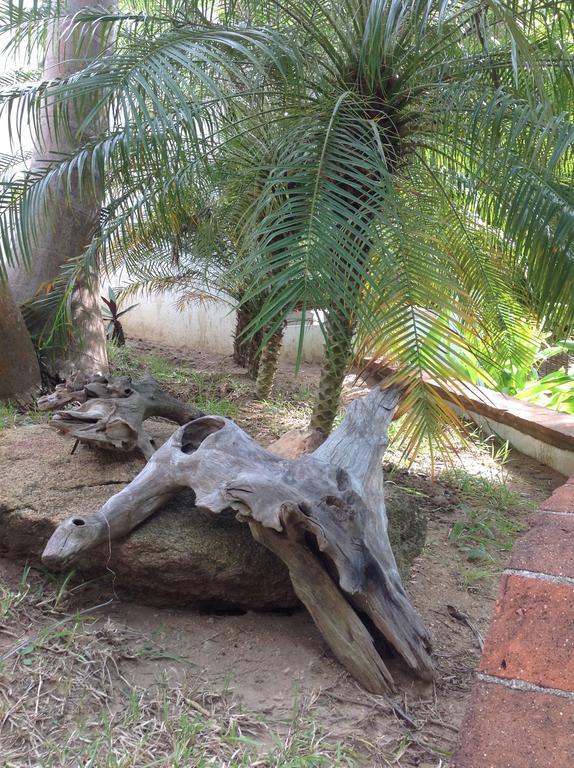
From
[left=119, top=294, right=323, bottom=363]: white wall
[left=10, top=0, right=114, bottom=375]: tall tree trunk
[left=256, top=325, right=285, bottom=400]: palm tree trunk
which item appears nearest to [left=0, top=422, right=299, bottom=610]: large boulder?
[left=10, top=0, right=114, bottom=375]: tall tree trunk

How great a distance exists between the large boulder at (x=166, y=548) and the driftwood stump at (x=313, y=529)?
0.09 metres

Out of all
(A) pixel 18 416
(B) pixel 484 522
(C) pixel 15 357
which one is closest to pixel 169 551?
(B) pixel 484 522

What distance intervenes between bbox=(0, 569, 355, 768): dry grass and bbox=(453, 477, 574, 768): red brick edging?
36.6 inches

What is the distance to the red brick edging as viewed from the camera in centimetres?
79

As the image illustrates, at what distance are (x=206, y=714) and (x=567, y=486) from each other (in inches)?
40.9

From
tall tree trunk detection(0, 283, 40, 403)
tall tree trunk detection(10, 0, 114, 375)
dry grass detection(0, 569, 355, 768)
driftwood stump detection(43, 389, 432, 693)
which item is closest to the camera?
dry grass detection(0, 569, 355, 768)

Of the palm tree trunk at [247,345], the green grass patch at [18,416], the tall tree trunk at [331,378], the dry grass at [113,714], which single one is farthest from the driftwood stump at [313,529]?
Result: the palm tree trunk at [247,345]

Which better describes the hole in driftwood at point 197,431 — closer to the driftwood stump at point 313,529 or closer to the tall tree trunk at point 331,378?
the driftwood stump at point 313,529

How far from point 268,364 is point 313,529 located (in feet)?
9.90

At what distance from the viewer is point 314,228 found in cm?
227

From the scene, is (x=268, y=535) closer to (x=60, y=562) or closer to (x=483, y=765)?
(x=60, y=562)

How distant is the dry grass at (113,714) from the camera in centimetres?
169

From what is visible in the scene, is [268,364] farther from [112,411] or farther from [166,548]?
[166,548]

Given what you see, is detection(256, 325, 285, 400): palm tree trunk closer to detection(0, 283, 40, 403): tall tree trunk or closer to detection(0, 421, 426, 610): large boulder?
detection(0, 283, 40, 403): tall tree trunk
